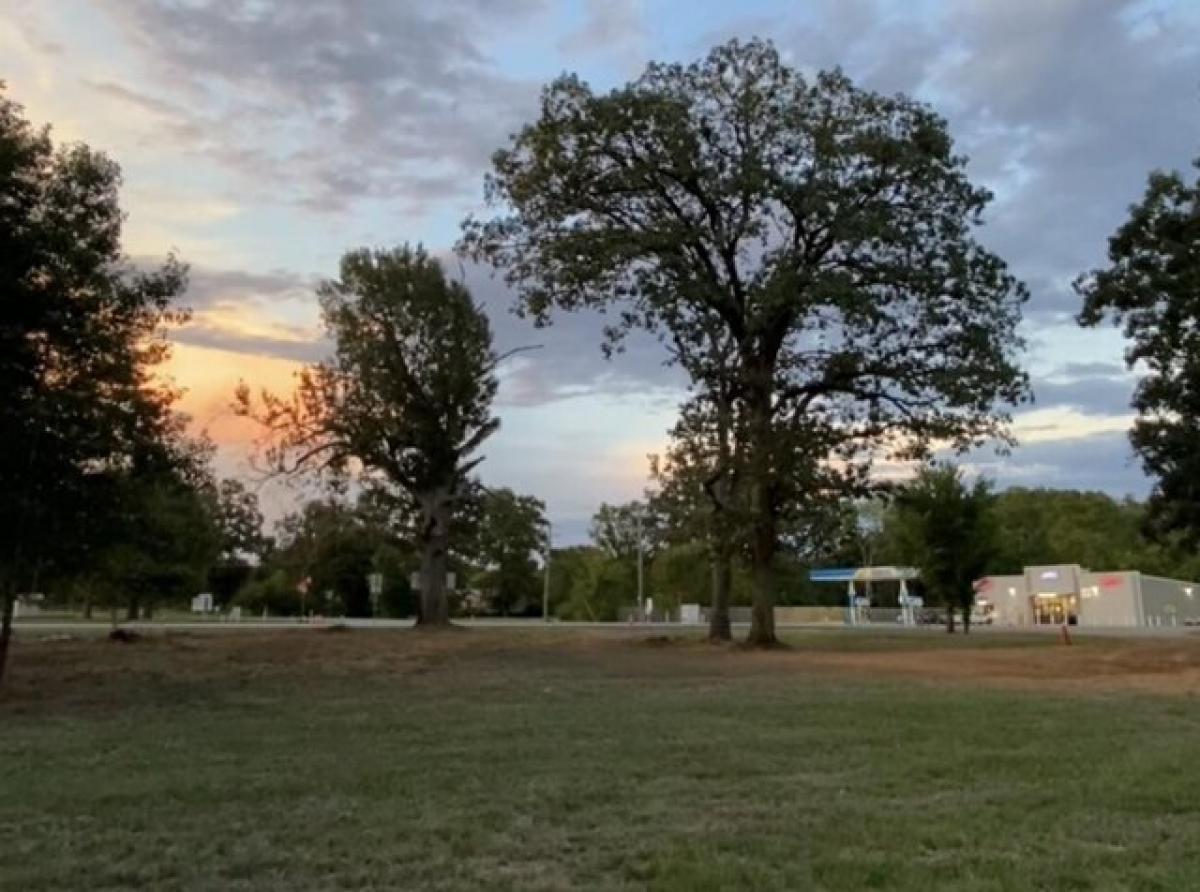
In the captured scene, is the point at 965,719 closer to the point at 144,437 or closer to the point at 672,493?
Result: the point at 144,437

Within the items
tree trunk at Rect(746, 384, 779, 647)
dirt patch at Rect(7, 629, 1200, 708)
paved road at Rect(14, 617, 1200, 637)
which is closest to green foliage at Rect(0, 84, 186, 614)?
dirt patch at Rect(7, 629, 1200, 708)

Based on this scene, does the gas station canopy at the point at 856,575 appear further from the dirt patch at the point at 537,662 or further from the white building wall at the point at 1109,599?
the dirt patch at the point at 537,662

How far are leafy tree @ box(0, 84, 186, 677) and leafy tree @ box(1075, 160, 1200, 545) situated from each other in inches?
863

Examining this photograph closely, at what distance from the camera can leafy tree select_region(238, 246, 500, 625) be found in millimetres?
43250

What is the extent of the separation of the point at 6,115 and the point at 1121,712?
54.0ft

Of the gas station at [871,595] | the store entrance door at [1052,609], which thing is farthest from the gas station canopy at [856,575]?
the store entrance door at [1052,609]

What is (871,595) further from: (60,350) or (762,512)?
(60,350)

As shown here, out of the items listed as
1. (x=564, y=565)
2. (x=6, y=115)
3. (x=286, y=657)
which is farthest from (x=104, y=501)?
(x=564, y=565)

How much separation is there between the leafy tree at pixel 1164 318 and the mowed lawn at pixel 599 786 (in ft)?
37.8

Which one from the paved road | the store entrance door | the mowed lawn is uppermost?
the store entrance door

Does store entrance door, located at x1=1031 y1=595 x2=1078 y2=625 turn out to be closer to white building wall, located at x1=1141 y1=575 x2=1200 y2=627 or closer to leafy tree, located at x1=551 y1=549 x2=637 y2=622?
white building wall, located at x1=1141 y1=575 x2=1200 y2=627

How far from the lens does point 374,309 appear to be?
145 ft

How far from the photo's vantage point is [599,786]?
8547mm

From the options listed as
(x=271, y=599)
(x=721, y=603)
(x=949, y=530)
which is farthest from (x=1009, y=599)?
(x=271, y=599)
